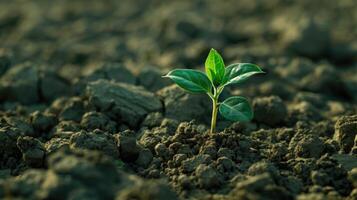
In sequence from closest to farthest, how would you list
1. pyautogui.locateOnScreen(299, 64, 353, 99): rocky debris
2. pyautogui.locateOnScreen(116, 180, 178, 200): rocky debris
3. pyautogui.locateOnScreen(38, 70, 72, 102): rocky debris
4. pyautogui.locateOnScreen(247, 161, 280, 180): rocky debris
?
pyautogui.locateOnScreen(116, 180, 178, 200): rocky debris < pyautogui.locateOnScreen(247, 161, 280, 180): rocky debris < pyautogui.locateOnScreen(38, 70, 72, 102): rocky debris < pyautogui.locateOnScreen(299, 64, 353, 99): rocky debris

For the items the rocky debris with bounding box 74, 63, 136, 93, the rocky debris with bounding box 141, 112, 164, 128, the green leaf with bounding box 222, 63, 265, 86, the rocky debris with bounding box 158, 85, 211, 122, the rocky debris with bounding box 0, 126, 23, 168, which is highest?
the green leaf with bounding box 222, 63, 265, 86

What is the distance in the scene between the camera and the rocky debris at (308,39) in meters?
5.02

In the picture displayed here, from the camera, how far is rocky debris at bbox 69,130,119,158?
2625mm

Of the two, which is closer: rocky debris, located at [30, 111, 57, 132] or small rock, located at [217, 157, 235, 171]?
small rock, located at [217, 157, 235, 171]

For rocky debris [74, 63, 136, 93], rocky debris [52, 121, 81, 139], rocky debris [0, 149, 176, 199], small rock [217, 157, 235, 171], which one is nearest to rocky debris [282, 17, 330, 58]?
rocky debris [74, 63, 136, 93]

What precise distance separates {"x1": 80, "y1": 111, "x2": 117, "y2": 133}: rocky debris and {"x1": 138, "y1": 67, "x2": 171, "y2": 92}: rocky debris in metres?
0.66

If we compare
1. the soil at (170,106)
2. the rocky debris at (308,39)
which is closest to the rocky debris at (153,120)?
the soil at (170,106)

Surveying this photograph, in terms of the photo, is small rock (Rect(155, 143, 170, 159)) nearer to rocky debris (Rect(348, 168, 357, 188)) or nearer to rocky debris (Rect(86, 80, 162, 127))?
rocky debris (Rect(86, 80, 162, 127))

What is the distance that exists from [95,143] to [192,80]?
596 millimetres

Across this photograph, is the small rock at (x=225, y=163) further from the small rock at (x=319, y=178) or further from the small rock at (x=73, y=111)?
the small rock at (x=73, y=111)

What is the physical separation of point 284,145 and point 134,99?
3.40 feet

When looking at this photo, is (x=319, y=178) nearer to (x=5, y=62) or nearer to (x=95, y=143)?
(x=95, y=143)

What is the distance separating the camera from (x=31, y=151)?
Answer: 2592 millimetres

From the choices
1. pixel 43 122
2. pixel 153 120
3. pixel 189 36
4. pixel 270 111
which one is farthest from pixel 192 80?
pixel 189 36
